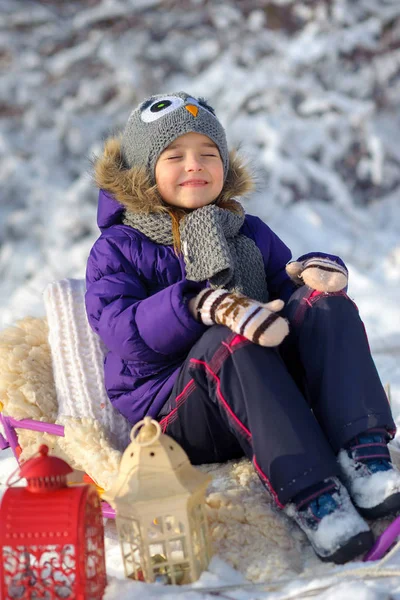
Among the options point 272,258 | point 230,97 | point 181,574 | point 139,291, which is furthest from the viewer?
point 230,97

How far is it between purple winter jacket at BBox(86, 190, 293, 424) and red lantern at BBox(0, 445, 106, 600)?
374mm

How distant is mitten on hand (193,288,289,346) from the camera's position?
47.7 inches

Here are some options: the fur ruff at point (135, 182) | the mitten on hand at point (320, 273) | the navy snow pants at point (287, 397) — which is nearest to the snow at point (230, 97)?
the fur ruff at point (135, 182)

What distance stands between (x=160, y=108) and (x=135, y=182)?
20cm

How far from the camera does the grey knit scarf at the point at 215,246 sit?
146cm

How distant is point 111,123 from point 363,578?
4.72 metres

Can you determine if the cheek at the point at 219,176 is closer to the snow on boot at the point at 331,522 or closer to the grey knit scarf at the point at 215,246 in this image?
the grey knit scarf at the point at 215,246

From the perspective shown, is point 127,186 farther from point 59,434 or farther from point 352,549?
point 352,549

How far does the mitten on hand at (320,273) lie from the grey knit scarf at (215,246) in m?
0.13

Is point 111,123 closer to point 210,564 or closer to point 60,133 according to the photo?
point 60,133

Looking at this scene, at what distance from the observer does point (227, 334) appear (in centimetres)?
126

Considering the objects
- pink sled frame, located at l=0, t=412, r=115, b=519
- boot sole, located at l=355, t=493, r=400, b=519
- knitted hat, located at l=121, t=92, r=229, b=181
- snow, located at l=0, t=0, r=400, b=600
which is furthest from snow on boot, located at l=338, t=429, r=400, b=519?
snow, located at l=0, t=0, r=400, b=600

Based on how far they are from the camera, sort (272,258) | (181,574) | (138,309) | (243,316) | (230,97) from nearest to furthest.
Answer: (181,574)
(243,316)
(138,309)
(272,258)
(230,97)

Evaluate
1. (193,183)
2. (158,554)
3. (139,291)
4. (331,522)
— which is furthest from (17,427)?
(331,522)
